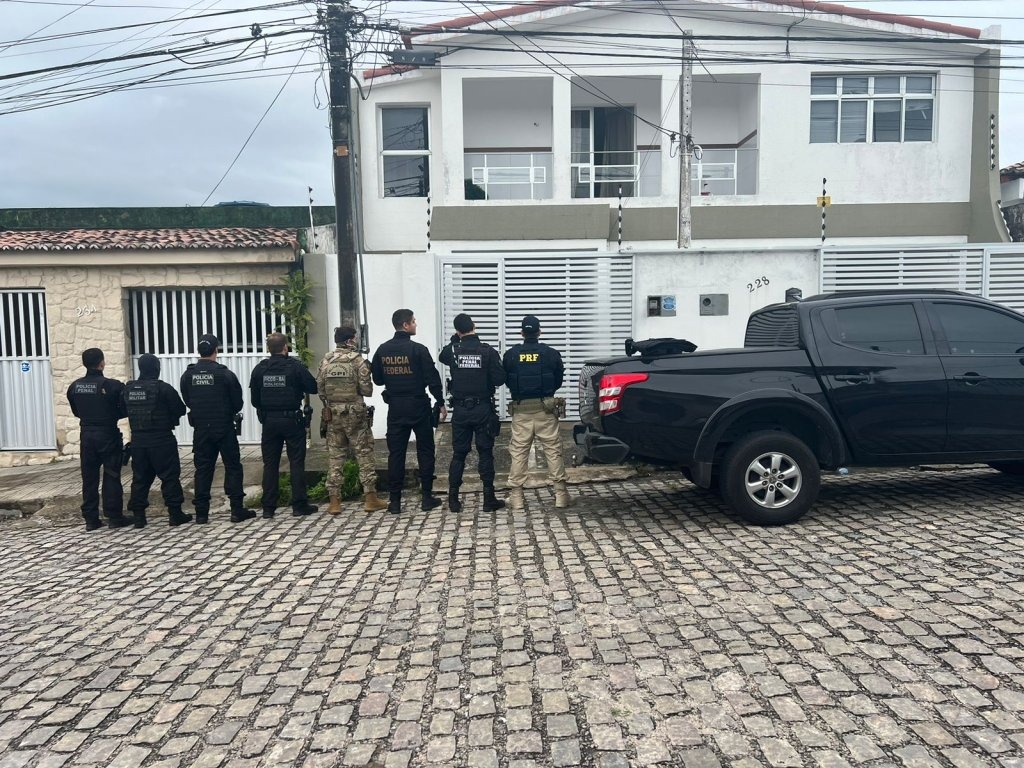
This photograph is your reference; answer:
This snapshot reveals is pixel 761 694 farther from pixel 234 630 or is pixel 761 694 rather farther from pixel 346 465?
pixel 346 465

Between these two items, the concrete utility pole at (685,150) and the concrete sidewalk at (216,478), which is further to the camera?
the concrete utility pole at (685,150)

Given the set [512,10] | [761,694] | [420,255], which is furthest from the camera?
[512,10]

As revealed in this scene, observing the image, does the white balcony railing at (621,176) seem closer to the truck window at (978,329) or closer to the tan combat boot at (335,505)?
the truck window at (978,329)

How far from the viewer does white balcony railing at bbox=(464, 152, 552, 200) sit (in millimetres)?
14320

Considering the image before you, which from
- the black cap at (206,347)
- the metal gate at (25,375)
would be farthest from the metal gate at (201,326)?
the black cap at (206,347)

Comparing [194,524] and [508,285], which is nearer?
[194,524]

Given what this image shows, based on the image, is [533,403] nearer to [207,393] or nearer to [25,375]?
[207,393]

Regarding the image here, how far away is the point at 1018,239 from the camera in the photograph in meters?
16.1

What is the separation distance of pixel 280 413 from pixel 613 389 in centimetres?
333

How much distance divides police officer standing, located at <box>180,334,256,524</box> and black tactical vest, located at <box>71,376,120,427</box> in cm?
67

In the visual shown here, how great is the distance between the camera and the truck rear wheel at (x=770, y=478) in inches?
222

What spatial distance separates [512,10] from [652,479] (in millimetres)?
9848

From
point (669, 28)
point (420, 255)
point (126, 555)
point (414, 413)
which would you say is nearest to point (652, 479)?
point (414, 413)

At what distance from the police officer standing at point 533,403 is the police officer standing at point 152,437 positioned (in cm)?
319
